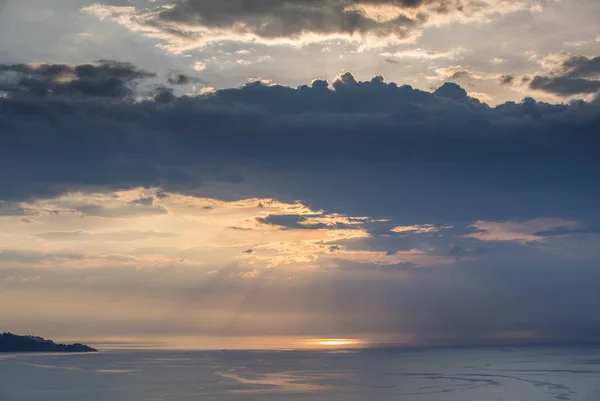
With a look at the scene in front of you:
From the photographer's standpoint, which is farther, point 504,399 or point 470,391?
point 470,391

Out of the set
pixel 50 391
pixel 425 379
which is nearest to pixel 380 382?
pixel 425 379

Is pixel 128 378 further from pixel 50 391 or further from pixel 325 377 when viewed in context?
pixel 325 377

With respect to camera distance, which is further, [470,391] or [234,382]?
[234,382]

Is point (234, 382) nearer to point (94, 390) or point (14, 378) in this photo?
point (94, 390)

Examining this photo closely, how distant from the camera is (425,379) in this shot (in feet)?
595

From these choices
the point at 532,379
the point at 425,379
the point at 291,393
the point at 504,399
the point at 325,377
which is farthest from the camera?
the point at 325,377

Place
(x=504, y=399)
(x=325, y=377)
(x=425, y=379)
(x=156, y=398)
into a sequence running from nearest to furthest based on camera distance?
1. (x=504, y=399)
2. (x=156, y=398)
3. (x=425, y=379)
4. (x=325, y=377)

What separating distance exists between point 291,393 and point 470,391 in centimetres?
3863

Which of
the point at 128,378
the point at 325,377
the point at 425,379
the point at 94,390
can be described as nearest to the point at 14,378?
the point at 128,378

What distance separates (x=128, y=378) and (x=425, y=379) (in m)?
84.8

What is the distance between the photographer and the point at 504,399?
12500cm

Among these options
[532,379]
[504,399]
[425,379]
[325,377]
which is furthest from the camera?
[325,377]

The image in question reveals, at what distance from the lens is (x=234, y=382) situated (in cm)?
17275

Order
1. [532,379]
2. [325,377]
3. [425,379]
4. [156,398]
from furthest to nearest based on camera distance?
[325,377]
[425,379]
[532,379]
[156,398]
